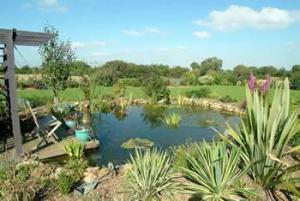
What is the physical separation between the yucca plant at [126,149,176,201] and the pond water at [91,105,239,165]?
3.74m

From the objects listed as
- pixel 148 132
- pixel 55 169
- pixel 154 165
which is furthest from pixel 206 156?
pixel 148 132

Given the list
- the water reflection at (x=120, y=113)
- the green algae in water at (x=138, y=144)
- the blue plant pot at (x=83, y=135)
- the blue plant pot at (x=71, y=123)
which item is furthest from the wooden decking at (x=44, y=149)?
the water reflection at (x=120, y=113)

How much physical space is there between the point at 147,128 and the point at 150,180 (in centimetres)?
886

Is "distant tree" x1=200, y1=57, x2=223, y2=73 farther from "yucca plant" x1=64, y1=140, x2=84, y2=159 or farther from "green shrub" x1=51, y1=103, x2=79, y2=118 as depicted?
"yucca plant" x1=64, y1=140, x2=84, y2=159

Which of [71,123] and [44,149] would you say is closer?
[44,149]

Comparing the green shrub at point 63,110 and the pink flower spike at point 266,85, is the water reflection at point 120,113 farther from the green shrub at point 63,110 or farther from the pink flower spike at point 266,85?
the pink flower spike at point 266,85

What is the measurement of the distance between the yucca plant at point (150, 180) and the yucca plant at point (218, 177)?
1.12 ft

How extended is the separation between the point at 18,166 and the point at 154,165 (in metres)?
3.06

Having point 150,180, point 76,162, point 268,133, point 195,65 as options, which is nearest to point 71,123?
point 76,162

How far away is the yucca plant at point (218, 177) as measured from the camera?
480 cm

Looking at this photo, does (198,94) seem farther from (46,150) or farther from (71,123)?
(46,150)

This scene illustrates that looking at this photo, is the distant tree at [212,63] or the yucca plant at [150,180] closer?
the yucca plant at [150,180]

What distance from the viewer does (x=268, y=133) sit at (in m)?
5.06

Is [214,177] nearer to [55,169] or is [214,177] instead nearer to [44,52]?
[55,169]
